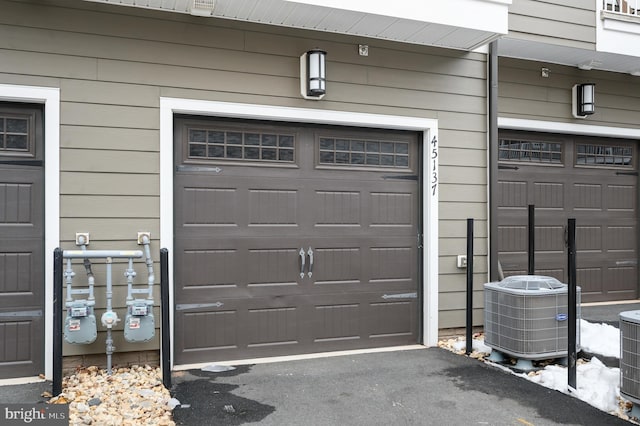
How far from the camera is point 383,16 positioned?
Result: 14.6 ft

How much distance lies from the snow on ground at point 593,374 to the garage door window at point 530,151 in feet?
6.32

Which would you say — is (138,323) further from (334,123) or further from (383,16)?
(383,16)

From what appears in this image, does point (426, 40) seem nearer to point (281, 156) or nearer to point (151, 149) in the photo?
point (281, 156)

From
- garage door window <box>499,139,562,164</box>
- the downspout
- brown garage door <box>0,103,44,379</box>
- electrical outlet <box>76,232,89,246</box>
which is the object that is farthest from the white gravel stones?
garage door window <box>499,139,562,164</box>

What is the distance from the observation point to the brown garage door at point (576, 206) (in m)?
5.99

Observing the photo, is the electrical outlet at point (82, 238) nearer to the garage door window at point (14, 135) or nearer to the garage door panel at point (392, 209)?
the garage door window at point (14, 135)

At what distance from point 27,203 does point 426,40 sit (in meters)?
3.76

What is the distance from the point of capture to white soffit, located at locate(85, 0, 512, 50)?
424cm

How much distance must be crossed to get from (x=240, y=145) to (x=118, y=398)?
2251 millimetres

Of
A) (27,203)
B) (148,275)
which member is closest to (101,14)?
(27,203)

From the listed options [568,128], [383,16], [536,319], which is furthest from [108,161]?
[568,128]
